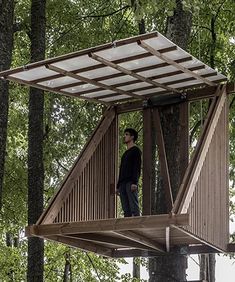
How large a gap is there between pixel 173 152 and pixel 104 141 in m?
0.95

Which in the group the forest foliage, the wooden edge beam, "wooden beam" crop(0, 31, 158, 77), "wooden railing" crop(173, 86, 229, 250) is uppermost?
the forest foliage

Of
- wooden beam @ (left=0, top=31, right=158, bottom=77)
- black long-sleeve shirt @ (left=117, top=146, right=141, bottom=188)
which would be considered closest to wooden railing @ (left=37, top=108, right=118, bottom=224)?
black long-sleeve shirt @ (left=117, top=146, right=141, bottom=188)

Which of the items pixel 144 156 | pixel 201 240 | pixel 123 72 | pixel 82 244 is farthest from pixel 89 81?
pixel 201 240

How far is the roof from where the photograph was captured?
6793 mm

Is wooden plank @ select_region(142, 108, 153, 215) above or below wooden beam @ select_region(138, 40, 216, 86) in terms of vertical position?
below

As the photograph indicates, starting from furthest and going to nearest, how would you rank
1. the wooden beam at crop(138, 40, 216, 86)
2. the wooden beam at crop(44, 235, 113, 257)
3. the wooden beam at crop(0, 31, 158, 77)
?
the wooden beam at crop(44, 235, 113, 257), the wooden beam at crop(138, 40, 216, 86), the wooden beam at crop(0, 31, 158, 77)

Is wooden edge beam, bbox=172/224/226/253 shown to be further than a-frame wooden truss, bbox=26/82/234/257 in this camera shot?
No

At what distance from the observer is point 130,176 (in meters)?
8.45

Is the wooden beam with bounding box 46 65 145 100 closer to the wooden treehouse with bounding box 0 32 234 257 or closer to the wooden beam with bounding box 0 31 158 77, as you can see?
the wooden treehouse with bounding box 0 32 234 257

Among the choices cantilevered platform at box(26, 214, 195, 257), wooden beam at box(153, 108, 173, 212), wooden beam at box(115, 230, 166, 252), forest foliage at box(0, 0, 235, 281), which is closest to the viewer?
cantilevered platform at box(26, 214, 195, 257)

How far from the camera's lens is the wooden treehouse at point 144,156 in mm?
6996

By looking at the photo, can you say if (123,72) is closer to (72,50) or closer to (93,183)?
(93,183)

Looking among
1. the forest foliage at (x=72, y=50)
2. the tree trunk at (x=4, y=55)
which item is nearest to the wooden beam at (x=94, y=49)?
the tree trunk at (x=4, y=55)

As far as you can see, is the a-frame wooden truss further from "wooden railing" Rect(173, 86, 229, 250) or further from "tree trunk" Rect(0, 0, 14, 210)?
"tree trunk" Rect(0, 0, 14, 210)
